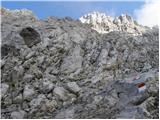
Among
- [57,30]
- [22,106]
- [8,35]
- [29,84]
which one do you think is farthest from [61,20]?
[22,106]

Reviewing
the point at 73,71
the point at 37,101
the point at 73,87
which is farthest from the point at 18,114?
the point at 73,71

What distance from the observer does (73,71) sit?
95.4 feet

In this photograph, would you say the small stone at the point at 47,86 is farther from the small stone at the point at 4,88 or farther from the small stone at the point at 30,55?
the small stone at the point at 30,55

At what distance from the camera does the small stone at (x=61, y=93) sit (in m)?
25.2

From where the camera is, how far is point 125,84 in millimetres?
24453

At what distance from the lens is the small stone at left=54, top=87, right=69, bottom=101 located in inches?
993

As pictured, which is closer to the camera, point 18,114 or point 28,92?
point 18,114

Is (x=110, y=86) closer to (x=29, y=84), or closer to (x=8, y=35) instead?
(x=29, y=84)

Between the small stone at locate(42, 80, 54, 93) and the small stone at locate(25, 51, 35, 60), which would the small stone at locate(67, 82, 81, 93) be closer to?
the small stone at locate(42, 80, 54, 93)

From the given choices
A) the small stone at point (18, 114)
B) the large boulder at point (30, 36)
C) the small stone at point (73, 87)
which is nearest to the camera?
the small stone at point (18, 114)

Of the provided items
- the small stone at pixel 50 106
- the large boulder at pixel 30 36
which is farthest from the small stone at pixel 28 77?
the large boulder at pixel 30 36

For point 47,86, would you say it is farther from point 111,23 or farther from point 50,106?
point 111,23

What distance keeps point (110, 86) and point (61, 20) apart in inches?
562

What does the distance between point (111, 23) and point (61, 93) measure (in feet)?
84.6
